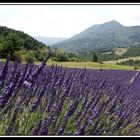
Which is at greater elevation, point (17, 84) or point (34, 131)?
point (17, 84)

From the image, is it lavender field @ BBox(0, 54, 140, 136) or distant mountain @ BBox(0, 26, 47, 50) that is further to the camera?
distant mountain @ BBox(0, 26, 47, 50)

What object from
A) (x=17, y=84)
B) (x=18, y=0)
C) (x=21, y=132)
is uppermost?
(x=18, y=0)

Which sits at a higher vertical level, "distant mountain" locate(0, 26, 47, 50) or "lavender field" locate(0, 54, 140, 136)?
"distant mountain" locate(0, 26, 47, 50)

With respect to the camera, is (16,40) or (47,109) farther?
(16,40)

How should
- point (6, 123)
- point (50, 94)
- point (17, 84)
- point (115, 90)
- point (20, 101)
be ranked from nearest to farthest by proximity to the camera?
point (17, 84), point (6, 123), point (20, 101), point (50, 94), point (115, 90)

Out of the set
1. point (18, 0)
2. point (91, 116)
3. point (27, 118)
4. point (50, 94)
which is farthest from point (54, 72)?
point (18, 0)

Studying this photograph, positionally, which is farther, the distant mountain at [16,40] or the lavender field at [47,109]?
the distant mountain at [16,40]

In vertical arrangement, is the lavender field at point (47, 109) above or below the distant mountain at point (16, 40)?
below

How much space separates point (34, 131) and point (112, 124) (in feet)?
4.97

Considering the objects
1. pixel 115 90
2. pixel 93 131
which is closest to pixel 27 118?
pixel 93 131

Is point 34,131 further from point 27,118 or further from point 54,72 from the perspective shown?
point 54,72

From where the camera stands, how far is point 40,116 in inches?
120

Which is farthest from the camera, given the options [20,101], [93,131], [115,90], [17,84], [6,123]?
[115,90]

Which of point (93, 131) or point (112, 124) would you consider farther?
point (112, 124)
